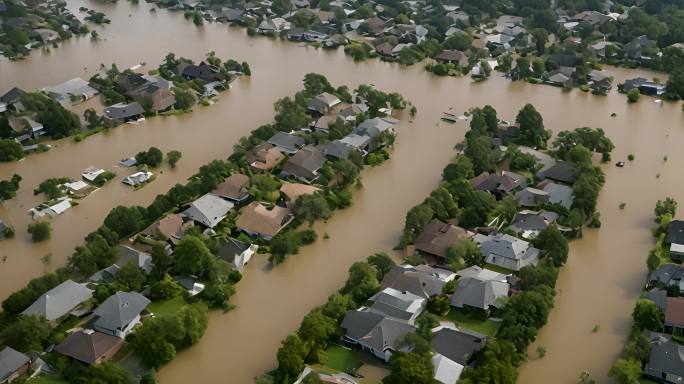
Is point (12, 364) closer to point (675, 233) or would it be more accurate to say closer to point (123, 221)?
point (123, 221)

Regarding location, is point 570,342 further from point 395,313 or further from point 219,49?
point 219,49

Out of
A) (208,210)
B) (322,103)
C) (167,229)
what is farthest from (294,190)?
(322,103)

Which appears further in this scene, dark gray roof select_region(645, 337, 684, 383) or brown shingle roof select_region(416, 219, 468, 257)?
brown shingle roof select_region(416, 219, 468, 257)

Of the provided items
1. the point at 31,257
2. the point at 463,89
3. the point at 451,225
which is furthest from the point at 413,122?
the point at 31,257

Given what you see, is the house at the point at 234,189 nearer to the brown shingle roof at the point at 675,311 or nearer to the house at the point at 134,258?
the house at the point at 134,258

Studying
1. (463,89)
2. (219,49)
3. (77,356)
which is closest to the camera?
(77,356)

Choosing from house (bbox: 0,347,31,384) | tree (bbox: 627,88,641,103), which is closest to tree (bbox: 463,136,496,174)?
tree (bbox: 627,88,641,103)

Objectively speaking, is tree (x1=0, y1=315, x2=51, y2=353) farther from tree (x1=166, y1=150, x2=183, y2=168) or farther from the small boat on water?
the small boat on water
